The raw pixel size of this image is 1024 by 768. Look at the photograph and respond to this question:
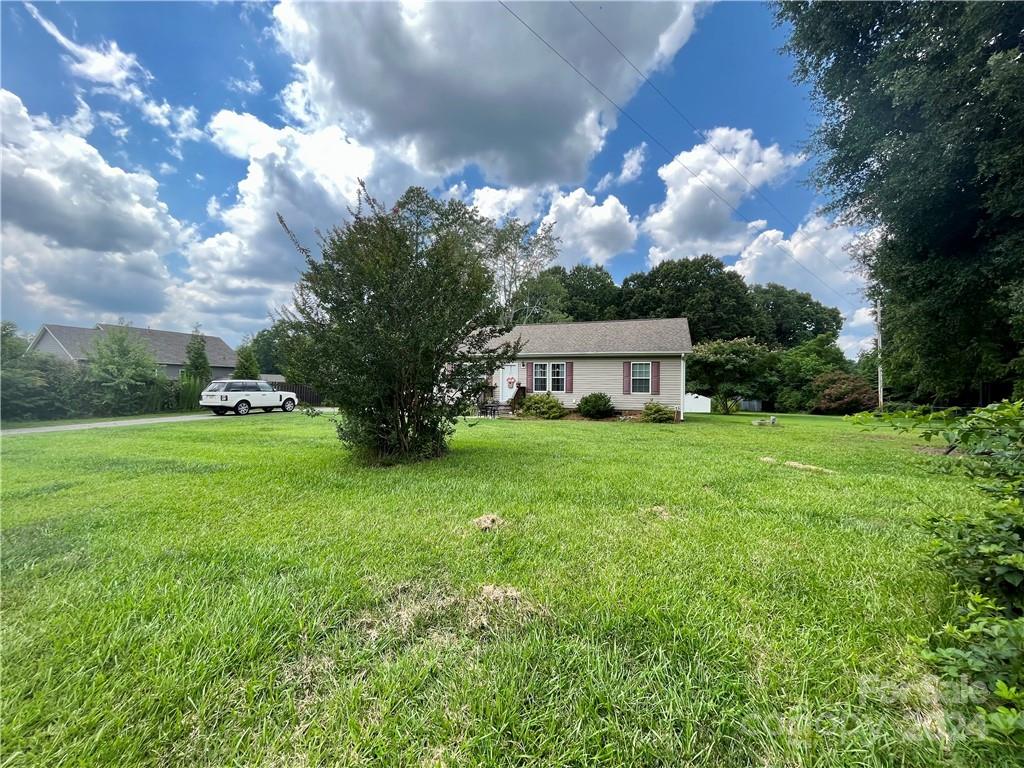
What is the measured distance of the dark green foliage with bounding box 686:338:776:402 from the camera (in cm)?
1772

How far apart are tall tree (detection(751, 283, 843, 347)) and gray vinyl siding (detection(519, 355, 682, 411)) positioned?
33.2 metres

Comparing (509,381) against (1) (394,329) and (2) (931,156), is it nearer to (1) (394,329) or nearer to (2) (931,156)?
(1) (394,329)

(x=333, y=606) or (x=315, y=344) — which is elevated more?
(x=315, y=344)

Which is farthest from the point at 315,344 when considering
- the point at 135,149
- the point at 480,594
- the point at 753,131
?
the point at 753,131

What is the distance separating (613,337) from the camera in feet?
50.3

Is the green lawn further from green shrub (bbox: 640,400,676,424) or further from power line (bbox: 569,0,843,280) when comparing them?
green shrub (bbox: 640,400,676,424)

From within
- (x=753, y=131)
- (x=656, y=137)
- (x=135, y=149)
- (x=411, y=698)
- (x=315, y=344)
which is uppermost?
(x=753, y=131)

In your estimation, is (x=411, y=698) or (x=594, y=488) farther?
(x=594, y=488)

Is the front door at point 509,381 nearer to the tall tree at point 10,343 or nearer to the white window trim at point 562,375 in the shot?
the white window trim at point 562,375

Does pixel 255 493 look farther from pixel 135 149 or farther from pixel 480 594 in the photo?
pixel 135 149

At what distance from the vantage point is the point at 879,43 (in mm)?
6723

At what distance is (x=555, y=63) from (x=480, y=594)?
8217 mm

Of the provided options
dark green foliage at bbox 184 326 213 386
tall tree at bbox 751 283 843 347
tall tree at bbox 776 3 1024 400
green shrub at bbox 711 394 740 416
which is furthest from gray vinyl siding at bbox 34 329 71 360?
tall tree at bbox 751 283 843 347

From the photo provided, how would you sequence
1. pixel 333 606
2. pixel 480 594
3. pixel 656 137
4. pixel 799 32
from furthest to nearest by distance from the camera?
→ pixel 656 137 < pixel 799 32 < pixel 480 594 < pixel 333 606
